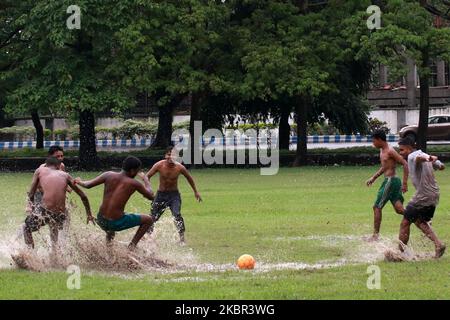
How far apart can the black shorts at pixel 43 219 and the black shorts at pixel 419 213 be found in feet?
16.2

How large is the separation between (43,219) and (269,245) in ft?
13.6

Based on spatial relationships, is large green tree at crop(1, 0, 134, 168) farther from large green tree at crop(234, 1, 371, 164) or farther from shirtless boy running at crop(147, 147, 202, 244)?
shirtless boy running at crop(147, 147, 202, 244)

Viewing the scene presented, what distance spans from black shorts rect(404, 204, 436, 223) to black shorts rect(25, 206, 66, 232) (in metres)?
4.92

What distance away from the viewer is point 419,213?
583 inches

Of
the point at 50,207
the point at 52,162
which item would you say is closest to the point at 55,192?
the point at 50,207

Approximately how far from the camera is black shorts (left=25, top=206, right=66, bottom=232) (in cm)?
1461

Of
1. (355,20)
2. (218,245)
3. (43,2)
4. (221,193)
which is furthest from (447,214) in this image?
→ (43,2)

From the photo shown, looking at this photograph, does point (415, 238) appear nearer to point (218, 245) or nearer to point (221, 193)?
point (218, 245)

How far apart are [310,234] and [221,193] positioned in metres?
9.85

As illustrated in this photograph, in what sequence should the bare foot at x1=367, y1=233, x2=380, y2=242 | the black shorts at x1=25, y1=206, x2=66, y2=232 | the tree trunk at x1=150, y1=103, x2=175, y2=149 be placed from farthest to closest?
the tree trunk at x1=150, y1=103, x2=175, y2=149
the bare foot at x1=367, y1=233, x2=380, y2=242
the black shorts at x1=25, y1=206, x2=66, y2=232

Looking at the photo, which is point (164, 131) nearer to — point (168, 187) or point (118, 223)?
point (168, 187)

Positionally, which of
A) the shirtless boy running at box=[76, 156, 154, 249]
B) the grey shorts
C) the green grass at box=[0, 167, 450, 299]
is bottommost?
the green grass at box=[0, 167, 450, 299]

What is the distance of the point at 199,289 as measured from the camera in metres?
12.3

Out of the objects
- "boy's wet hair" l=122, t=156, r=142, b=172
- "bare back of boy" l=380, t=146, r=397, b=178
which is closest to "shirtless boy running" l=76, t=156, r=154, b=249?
"boy's wet hair" l=122, t=156, r=142, b=172
